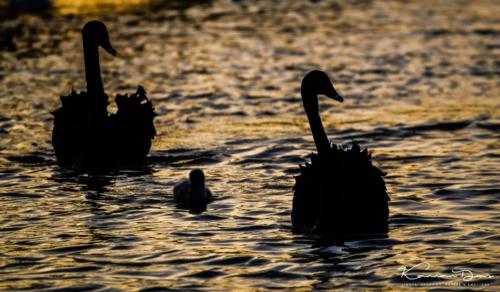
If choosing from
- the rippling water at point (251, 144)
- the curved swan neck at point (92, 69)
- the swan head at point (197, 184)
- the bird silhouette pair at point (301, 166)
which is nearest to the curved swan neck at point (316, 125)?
the bird silhouette pair at point (301, 166)

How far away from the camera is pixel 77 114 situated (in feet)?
44.8

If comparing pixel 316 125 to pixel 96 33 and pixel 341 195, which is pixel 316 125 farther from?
pixel 96 33

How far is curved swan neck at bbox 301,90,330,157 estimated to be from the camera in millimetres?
10242

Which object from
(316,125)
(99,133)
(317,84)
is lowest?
(99,133)

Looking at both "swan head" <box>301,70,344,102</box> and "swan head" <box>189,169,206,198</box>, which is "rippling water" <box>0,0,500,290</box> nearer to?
"swan head" <box>189,169,206,198</box>

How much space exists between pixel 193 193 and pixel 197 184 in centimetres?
19

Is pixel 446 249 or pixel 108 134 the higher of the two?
pixel 108 134

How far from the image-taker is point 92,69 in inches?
554

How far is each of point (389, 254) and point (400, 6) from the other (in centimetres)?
1901

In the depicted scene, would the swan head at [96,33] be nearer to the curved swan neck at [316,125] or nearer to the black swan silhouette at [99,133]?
the black swan silhouette at [99,133]

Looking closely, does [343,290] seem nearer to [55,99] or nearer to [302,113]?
[302,113]

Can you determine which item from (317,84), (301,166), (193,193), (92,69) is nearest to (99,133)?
(92,69)

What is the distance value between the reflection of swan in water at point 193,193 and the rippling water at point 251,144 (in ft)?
0.43

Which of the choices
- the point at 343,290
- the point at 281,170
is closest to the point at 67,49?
the point at 281,170
